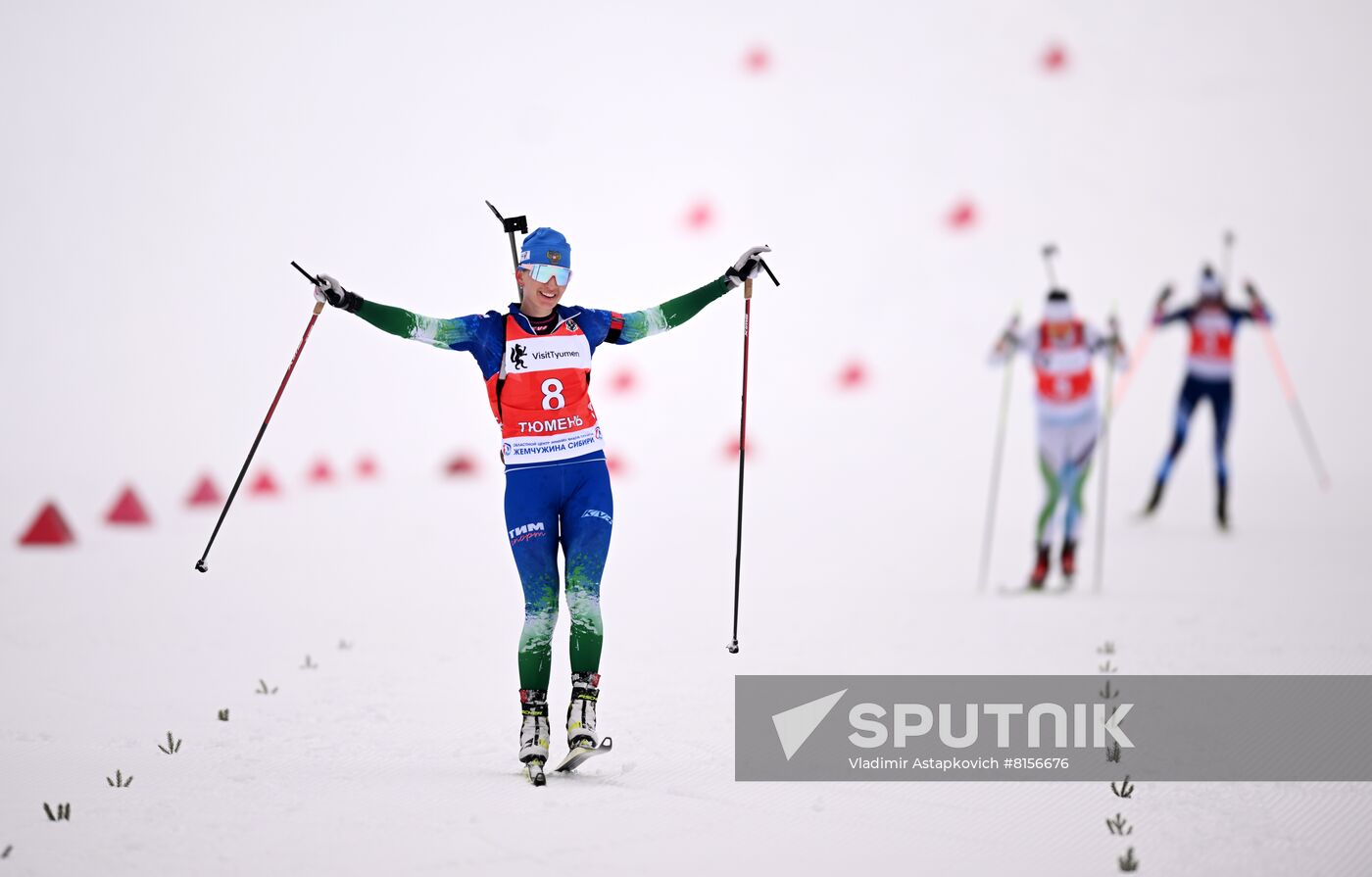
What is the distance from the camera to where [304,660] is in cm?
718

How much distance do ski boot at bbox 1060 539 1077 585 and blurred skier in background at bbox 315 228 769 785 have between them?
560cm

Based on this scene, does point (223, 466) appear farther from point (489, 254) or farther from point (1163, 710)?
point (1163, 710)

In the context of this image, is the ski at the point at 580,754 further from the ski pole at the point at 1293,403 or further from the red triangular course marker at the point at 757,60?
the red triangular course marker at the point at 757,60

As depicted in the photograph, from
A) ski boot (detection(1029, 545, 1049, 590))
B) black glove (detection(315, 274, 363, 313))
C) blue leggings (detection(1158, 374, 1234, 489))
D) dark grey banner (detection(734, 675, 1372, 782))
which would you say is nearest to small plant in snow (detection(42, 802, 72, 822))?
black glove (detection(315, 274, 363, 313))

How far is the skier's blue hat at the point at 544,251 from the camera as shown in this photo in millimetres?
5203

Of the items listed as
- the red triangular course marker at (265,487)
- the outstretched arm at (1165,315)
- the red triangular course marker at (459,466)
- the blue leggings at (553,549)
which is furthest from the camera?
the red triangular course marker at (459,466)

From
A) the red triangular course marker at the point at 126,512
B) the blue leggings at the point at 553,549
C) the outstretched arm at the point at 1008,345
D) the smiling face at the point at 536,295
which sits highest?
the outstretched arm at the point at 1008,345

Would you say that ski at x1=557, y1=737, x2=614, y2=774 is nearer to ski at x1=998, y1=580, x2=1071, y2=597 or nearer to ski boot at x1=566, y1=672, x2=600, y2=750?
ski boot at x1=566, y1=672, x2=600, y2=750

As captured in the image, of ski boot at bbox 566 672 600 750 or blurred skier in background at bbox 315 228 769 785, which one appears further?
blurred skier in background at bbox 315 228 769 785

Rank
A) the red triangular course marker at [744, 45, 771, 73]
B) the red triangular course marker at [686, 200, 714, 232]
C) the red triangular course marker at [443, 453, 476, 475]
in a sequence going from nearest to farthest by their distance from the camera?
the red triangular course marker at [443, 453, 476, 475], the red triangular course marker at [686, 200, 714, 232], the red triangular course marker at [744, 45, 771, 73]

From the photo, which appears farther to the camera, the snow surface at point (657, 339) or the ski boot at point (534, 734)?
the snow surface at point (657, 339)

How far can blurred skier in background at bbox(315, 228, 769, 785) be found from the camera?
5.09 m

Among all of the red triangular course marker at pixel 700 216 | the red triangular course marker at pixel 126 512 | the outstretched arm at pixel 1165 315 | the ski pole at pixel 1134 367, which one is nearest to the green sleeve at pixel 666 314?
the outstretched arm at pixel 1165 315

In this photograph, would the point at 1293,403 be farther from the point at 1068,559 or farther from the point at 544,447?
the point at 544,447
